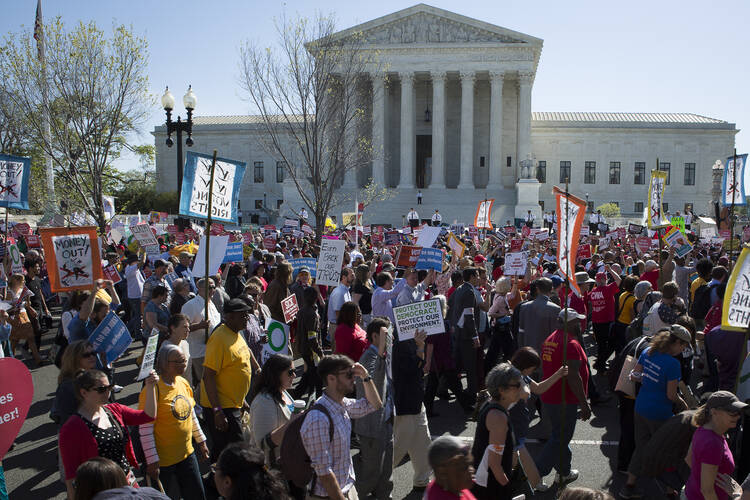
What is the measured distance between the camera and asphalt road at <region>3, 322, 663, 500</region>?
5.85 m

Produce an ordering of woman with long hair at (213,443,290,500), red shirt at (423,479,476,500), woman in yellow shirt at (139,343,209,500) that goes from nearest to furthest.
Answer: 1. woman with long hair at (213,443,290,500)
2. red shirt at (423,479,476,500)
3. woman in yellow shirt at (139,343,209,500)

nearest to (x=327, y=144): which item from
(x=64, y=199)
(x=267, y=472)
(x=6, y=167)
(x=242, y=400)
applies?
(x=64, y=199)

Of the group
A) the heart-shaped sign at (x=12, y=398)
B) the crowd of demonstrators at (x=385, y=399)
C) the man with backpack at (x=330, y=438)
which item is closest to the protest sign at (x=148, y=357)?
the crowd of demonstrators at (x=385, y=399)

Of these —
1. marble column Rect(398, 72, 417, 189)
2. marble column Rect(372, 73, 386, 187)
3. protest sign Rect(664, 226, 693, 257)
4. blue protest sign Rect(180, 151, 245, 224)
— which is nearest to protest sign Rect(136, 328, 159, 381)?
blue protest sign Rect(180, 151, 245, 224)

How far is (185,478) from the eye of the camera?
466cm

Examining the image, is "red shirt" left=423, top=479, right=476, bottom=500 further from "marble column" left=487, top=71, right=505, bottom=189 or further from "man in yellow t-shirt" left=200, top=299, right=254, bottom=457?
"marble column" left=487, top=71, right=505, bottom=189

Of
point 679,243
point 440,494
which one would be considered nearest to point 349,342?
point 440,494

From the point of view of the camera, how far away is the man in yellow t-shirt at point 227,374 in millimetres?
5219

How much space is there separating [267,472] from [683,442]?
130 inches

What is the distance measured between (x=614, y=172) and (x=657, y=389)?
A: 57.4m

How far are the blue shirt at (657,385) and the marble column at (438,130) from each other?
4534 cm

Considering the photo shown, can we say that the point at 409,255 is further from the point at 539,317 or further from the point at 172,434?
the point at 172,434

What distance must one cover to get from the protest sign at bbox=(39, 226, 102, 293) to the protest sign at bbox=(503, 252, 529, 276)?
21.4 ft

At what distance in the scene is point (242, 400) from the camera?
5.39 meters
